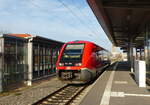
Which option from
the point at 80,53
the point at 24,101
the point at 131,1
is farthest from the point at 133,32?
A: the point at 24,101

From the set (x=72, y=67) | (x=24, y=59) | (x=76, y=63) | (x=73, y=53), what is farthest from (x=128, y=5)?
(x=24, y=59)

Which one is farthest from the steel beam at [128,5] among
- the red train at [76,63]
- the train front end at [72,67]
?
the train front end at [72,67]

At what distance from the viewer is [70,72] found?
1222cm

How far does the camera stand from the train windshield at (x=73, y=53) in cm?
1258

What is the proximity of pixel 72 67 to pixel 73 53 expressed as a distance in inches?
40.3

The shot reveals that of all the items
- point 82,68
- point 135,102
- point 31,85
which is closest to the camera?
point 135,102

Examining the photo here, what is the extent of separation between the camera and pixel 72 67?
12.2 meters

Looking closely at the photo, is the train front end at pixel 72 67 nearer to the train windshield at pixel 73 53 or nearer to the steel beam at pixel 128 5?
the train windshield at pixel 73 53

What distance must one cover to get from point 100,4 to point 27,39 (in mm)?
4991

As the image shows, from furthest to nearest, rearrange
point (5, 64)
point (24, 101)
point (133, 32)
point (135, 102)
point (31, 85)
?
1. point (133, 32)
2. point (31, 85)
3. point (5, 64)
4. point (24, 101)
5. point (135, 102)

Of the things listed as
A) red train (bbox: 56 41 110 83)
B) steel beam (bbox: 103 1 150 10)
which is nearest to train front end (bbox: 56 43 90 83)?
red train (bbox: 56 41 110 83)

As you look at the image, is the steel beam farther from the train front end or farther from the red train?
the train front end

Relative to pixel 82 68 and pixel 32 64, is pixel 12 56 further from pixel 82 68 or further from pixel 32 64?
pixel 82 68

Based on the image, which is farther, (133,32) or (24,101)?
(133,32)
